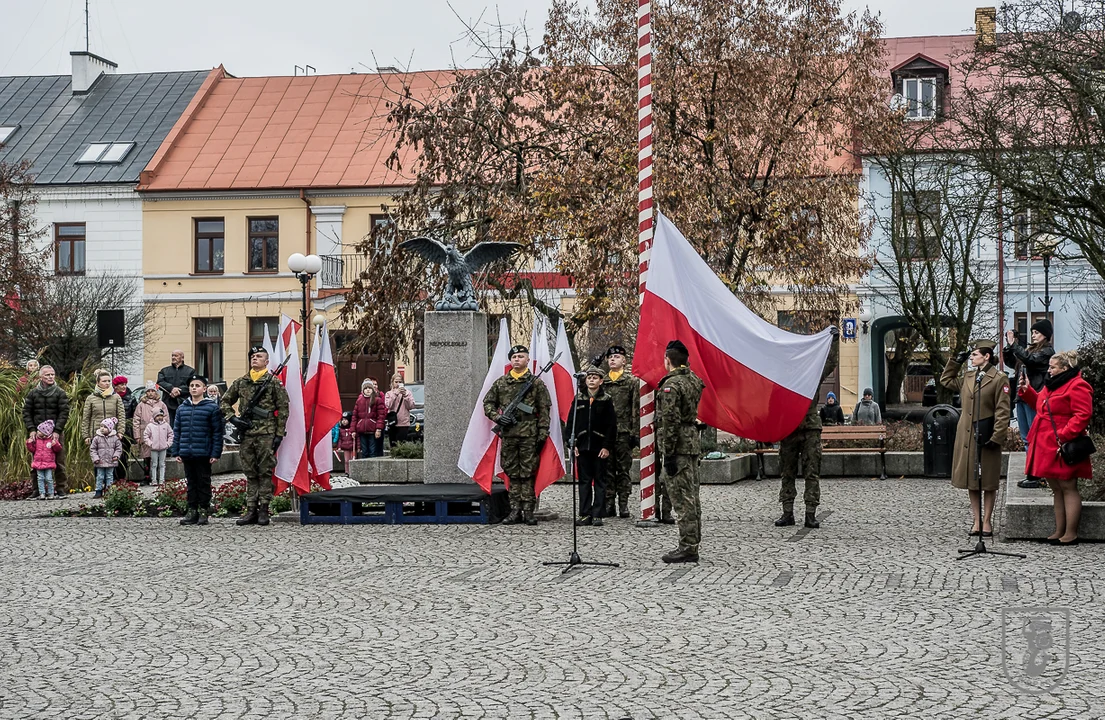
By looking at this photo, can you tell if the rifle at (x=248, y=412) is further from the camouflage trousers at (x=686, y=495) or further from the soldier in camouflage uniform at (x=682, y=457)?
the camouflage trousers at (x=686, y=495)

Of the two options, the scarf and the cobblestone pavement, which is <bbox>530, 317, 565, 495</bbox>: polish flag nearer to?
the cobblestone pavement

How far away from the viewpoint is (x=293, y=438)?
17.2 metres

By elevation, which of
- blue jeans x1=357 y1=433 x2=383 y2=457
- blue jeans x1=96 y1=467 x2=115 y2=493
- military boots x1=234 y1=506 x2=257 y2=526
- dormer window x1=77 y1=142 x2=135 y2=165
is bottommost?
military boots x1=234 y1=506 x2=257 y2=526

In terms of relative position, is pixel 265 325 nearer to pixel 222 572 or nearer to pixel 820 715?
pixel 222 572

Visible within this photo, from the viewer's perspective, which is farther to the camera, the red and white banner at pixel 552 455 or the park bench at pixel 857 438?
the park bench at pixel 857 438

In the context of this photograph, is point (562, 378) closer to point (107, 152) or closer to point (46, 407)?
point (46, 407)

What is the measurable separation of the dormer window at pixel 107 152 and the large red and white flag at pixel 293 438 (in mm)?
31271

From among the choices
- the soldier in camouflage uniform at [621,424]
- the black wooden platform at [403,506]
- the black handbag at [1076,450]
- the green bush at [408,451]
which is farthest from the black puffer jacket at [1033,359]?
the green bush at [408,451]

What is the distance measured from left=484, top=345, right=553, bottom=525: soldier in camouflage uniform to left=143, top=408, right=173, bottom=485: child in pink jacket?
8.01 metres

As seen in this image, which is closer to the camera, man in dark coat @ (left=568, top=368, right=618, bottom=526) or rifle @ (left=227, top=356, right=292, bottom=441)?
man in dark coat @ (left=568, top=368, right=618, bottom=526)

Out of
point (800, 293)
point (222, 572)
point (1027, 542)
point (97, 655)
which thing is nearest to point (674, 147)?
point (800, 293)

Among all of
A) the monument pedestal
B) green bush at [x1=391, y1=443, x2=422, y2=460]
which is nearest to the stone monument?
the monument pedestal

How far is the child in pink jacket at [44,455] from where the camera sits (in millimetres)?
21031

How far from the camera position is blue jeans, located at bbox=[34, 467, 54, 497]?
21109 mm
